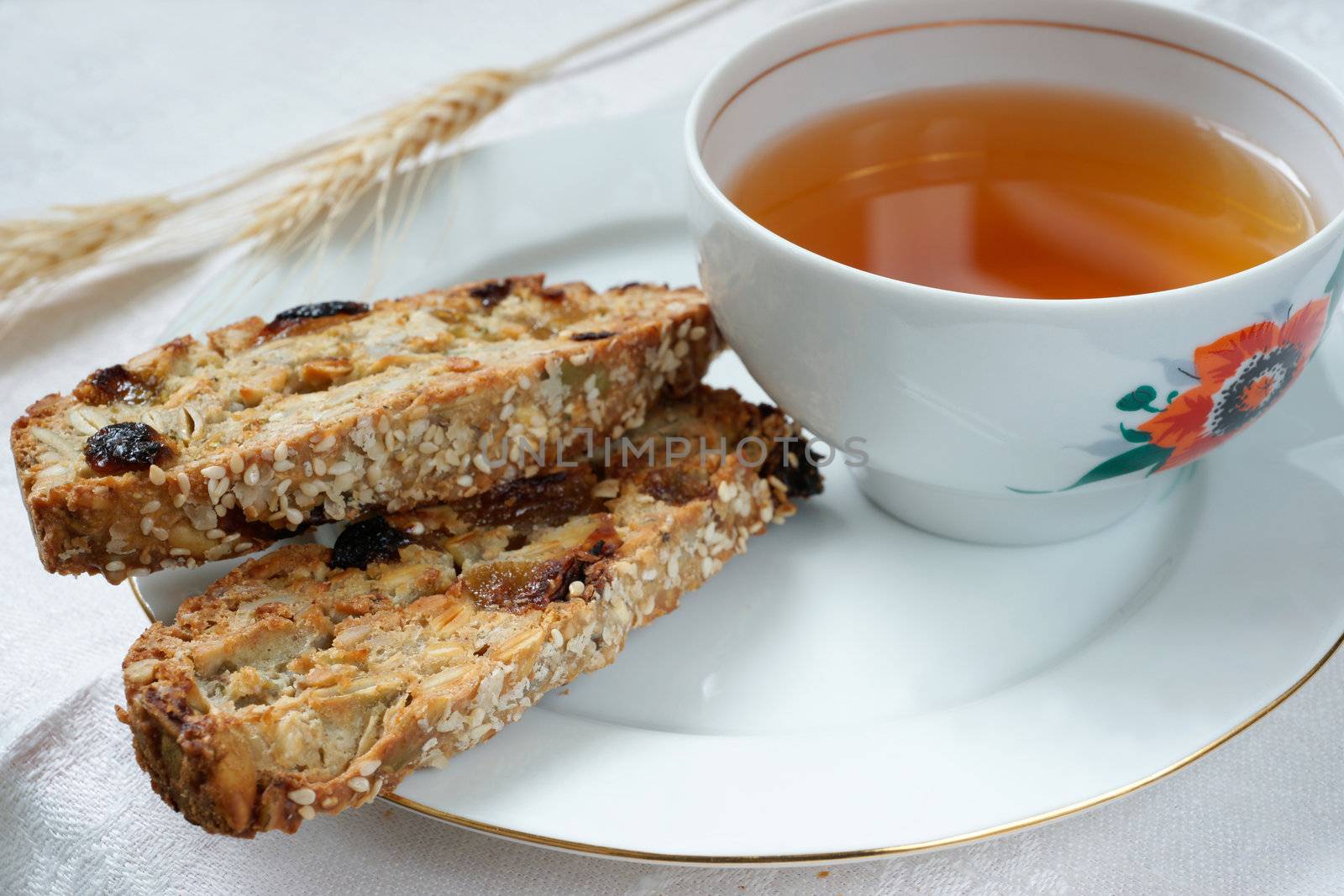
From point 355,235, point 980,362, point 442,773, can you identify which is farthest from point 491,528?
point 355,235

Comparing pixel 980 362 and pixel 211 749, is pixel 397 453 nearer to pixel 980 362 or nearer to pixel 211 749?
pixel 211 749

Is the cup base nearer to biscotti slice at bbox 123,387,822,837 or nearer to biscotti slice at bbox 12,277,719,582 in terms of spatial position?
biscotti slice at bbox 123,387,822,837

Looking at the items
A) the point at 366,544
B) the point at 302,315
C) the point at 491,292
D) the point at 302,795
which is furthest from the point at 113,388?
Result: the point at 302,795

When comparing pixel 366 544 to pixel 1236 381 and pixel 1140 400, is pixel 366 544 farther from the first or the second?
pixel 1236 381

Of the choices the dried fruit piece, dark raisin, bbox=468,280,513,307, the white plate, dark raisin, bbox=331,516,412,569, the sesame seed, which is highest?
dark raisin, bbox=468,280,513,307

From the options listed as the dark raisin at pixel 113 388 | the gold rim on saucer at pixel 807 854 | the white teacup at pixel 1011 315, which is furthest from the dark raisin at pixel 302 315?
the gold rim on saucer at pixel 807 854

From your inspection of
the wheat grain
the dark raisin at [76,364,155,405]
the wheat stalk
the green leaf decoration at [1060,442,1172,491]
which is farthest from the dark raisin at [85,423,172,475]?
the green leaf decoration at [1060,442,1172,491]
